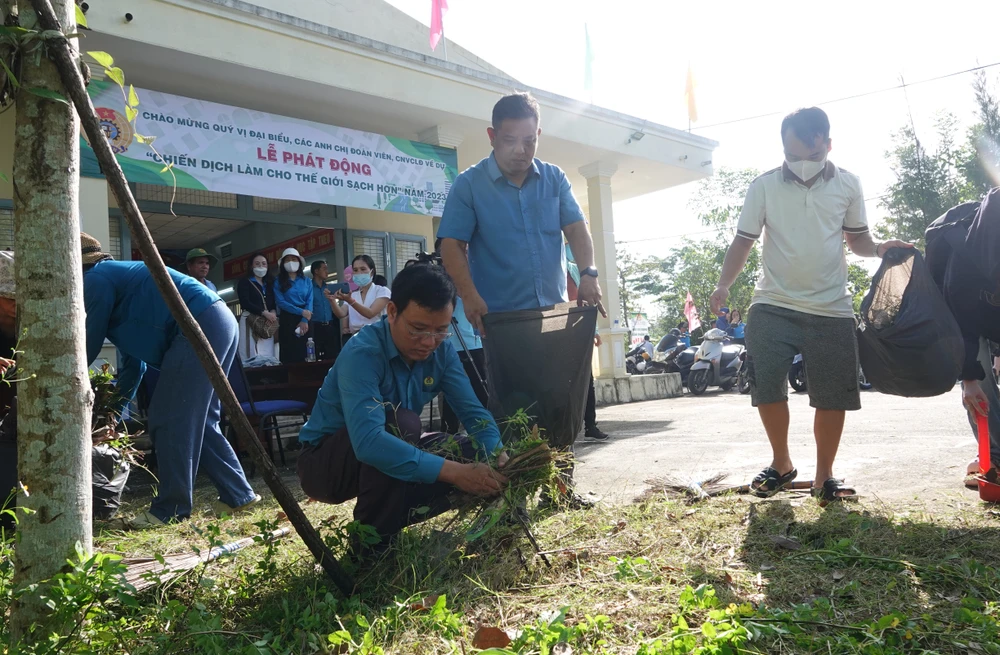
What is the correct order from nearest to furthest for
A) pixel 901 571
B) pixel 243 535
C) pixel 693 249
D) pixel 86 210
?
1. pixel 901 571
2. pixel 243 535
3. pixel 86 210
4. pixel 693 249

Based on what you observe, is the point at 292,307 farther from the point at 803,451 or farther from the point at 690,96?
the point at 690,96

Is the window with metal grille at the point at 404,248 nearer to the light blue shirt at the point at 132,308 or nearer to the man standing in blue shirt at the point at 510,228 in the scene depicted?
the light blue shirt at the point at 132,308

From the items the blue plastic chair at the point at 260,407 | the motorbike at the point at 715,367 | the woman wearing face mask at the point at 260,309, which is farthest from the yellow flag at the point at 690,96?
the blue plastic chair at the point at 260,407

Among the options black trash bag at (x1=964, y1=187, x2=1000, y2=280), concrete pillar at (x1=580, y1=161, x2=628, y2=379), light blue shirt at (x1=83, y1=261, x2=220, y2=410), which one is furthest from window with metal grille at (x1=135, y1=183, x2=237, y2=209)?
black trash bag at (x1=964, y1=187, x2=1000, y2=280)

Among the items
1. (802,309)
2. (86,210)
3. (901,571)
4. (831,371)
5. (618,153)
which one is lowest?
(901,571)

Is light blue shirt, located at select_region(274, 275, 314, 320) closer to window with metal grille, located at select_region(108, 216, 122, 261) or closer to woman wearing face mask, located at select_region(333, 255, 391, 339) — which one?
woman wearing face mask, located at select_region(333, 255, 391, 339)

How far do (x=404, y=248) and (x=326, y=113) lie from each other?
299 centimetres

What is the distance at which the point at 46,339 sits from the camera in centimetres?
206

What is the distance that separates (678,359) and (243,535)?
12691 mm

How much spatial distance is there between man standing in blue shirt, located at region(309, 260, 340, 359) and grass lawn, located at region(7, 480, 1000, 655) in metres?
6.90

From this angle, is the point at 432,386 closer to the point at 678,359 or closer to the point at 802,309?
the point at 802,309

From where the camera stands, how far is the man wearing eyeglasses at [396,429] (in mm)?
2492

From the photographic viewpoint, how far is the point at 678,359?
50.4ft

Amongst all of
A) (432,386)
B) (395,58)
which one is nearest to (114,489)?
(432,386)
